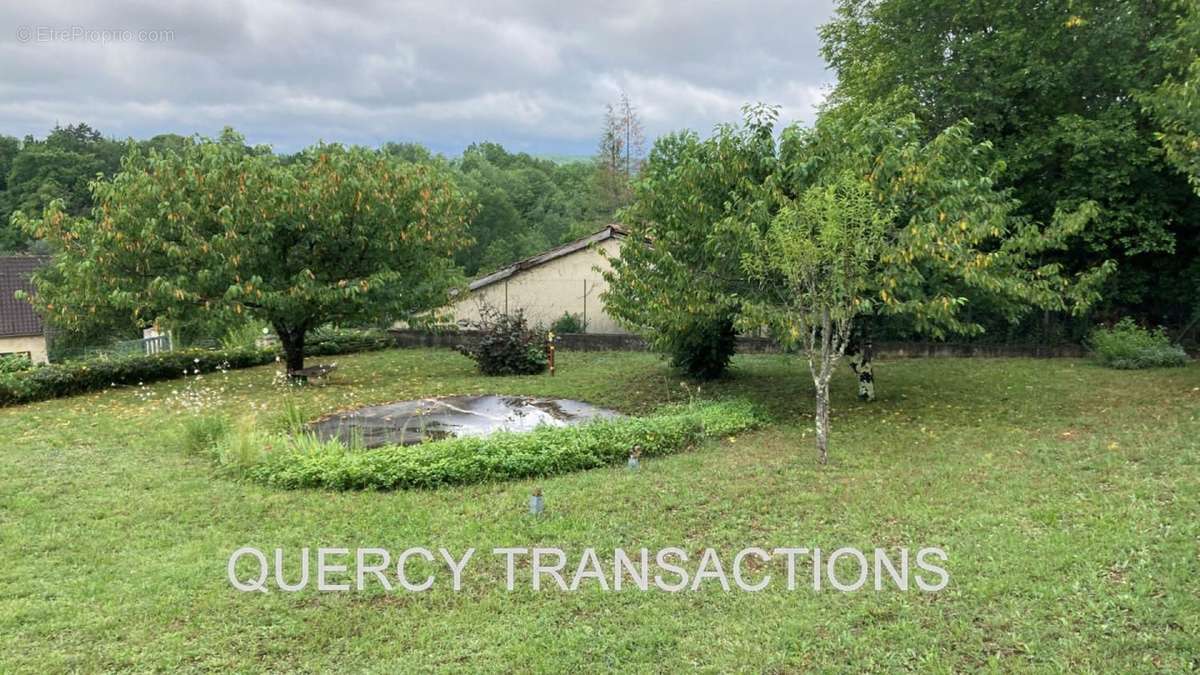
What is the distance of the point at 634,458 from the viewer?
669 cm

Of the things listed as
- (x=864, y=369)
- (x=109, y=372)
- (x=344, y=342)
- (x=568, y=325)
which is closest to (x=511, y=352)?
(x=568, y=325)

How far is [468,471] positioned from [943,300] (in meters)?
4.80

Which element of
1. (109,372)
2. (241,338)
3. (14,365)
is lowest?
(109,372)

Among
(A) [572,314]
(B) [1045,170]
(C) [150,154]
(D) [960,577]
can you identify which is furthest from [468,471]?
(B) [1045,170]

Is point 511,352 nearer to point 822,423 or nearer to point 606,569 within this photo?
point 822,423

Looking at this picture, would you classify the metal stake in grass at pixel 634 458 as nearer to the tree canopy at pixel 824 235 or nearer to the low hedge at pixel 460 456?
the low hedge at pixel 460 456

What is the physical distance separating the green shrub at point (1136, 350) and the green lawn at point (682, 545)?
446 cm

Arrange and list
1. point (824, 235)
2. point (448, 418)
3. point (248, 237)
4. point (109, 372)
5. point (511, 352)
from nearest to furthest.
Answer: point (824, 235) → point (448, 418) → point (248, 237) → point (109, 372) → point (511, 352)

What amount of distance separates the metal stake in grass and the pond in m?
1.64

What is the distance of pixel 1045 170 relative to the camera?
48.9 feet

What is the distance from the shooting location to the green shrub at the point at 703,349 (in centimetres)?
1094

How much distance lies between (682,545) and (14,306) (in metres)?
34.6

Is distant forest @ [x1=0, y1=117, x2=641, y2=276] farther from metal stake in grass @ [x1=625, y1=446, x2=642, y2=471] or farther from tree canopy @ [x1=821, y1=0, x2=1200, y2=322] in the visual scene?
metal stake in grass @ [x1=625, y1=446, x2=642, y2=471]

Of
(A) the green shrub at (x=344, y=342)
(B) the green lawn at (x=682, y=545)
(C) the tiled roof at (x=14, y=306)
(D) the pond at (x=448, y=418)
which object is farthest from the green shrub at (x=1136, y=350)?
(C) the tiled roof at (x=14, y=306)
